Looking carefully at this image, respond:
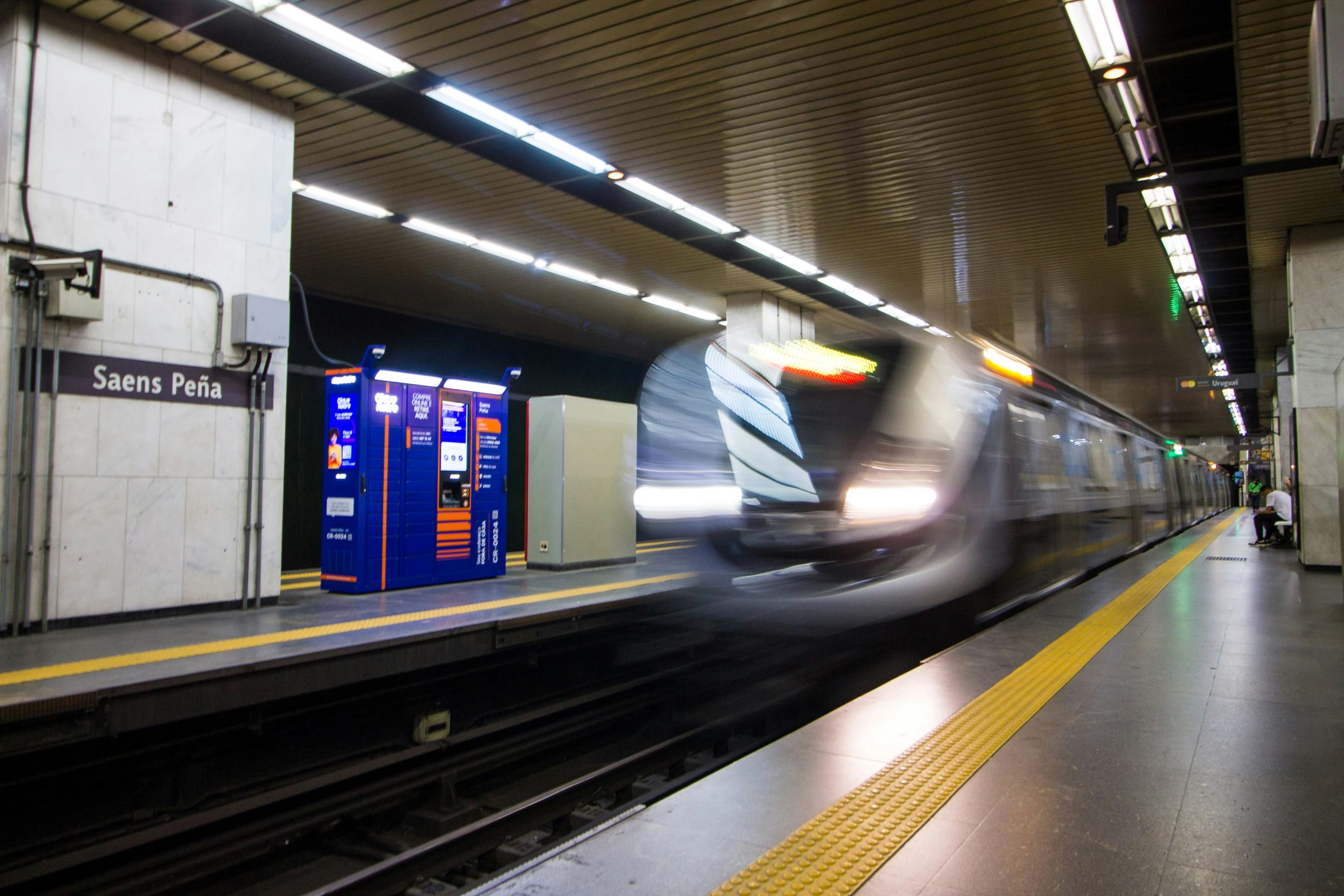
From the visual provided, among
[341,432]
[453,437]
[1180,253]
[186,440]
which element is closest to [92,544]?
[186,440]

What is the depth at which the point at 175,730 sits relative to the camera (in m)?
4.87

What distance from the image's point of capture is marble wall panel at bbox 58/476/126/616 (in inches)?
223

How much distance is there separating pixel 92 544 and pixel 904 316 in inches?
516

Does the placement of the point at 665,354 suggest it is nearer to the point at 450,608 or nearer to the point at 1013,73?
the point at 450,608

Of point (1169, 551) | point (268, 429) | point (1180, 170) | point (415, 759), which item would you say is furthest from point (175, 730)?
point (1169, 551)

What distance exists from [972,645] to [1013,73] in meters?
4.35

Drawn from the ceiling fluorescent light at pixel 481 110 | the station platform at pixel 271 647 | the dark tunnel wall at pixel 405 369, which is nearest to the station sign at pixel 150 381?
the station platform at pixel 271 647

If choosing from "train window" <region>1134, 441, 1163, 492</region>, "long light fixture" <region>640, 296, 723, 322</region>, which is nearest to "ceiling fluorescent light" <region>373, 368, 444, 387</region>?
"long light fixture" <region>640, 296, 723, 322</region>

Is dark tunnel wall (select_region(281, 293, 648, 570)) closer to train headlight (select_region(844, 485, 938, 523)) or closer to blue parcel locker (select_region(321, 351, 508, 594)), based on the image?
blue parcel locker (select_region(321, 351, 508, 594))

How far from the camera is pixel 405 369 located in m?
14.0

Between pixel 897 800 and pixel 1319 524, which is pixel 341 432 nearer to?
pixel 897 800

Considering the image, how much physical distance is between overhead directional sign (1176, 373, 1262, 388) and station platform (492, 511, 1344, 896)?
10598 millimetres

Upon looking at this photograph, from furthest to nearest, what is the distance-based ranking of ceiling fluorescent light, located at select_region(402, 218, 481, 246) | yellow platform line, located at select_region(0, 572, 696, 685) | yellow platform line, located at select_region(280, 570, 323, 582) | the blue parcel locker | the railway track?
ceiling fluorescent light, located at select_region(402, 218, 481, 246) < yellow platform line, located at select_region(280, 570, 323, 582) < the blue parcel locker < yellow platform line, located at select_region(0, 572, 696, 685) < the railway track

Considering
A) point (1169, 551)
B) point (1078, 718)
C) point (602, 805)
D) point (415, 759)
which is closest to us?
point (1078, 718)
